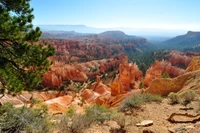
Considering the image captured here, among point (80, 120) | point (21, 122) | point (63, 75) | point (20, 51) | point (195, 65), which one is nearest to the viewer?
point (21, 122)

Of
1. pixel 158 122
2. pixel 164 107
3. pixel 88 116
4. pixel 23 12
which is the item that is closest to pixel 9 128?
pixel 88 116

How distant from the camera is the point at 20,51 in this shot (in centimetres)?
693

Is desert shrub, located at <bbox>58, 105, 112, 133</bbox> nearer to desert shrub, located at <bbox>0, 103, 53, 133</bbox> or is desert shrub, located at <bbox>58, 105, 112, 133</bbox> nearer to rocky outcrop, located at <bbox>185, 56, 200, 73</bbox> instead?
desert shrub, located at <bbox>0, 103, 53, 133</bbox>

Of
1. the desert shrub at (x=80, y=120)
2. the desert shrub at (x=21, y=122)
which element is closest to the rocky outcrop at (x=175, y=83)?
the desert shrub at (x=80, y=120)

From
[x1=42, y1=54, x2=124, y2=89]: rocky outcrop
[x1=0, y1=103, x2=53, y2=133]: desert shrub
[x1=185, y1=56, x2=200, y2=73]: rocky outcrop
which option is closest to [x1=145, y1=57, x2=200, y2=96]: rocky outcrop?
[x1=185, y1=56, x2=200, y2=73]: rocky outcrop

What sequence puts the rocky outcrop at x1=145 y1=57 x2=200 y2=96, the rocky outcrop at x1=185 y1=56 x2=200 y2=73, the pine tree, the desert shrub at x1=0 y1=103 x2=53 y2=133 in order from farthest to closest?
the rocky outcrop at x1=185 y1=56 x2=200 y2=73
the rocky outcrop at x1=145 y1=57 x2=200 y2=96
the pine tree
the desert shrub at x1=0 y1=103 x2=53 y2=133

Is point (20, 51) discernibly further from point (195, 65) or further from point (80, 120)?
point (195, 65)

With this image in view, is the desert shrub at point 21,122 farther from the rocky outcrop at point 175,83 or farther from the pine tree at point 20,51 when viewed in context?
the rocky outcrop at point 175,83

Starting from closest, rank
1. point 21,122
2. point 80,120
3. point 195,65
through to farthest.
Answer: point 21,122, point 80,120, point 195,65

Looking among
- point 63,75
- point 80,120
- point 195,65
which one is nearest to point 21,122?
point 80,120

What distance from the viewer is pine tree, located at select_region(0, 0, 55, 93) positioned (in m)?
6.60

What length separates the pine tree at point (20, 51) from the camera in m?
6.60

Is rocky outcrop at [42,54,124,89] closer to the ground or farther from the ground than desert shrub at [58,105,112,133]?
closer to the ground

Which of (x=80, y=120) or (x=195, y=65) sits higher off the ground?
(x=80, y=120)
